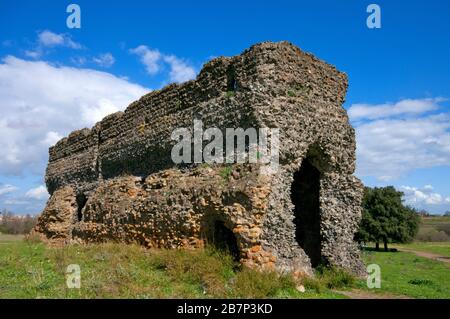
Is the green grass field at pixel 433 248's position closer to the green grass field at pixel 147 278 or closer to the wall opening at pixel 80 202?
the wall opening at pixel 80 202

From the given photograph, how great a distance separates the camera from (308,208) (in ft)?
41.3

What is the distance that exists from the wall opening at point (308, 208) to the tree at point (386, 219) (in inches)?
983

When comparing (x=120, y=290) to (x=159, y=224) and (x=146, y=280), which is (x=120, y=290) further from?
(x=159, y=224)

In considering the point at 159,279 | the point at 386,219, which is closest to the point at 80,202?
the point at 159,279

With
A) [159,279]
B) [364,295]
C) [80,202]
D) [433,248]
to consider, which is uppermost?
[80,202]

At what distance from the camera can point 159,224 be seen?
36.7ft

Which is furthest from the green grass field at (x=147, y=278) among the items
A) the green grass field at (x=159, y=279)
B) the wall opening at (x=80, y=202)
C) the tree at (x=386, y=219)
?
the tree at (x=386, y=219)

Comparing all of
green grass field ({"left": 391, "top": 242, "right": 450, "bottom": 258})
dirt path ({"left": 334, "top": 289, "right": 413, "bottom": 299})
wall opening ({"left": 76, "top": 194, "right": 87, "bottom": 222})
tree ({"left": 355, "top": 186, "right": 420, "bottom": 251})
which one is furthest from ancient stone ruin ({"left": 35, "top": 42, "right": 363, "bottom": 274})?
tree ({"left": 355, "top": 186, "right": 420, "bottom": 251})

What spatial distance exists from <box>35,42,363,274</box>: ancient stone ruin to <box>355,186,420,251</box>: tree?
83.3ft

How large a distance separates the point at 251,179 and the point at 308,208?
3696 mm

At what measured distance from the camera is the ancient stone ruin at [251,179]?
9.61 m

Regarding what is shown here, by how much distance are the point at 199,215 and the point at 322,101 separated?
181 inches

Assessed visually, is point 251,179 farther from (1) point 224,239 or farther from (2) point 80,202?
(2) point 80,202
